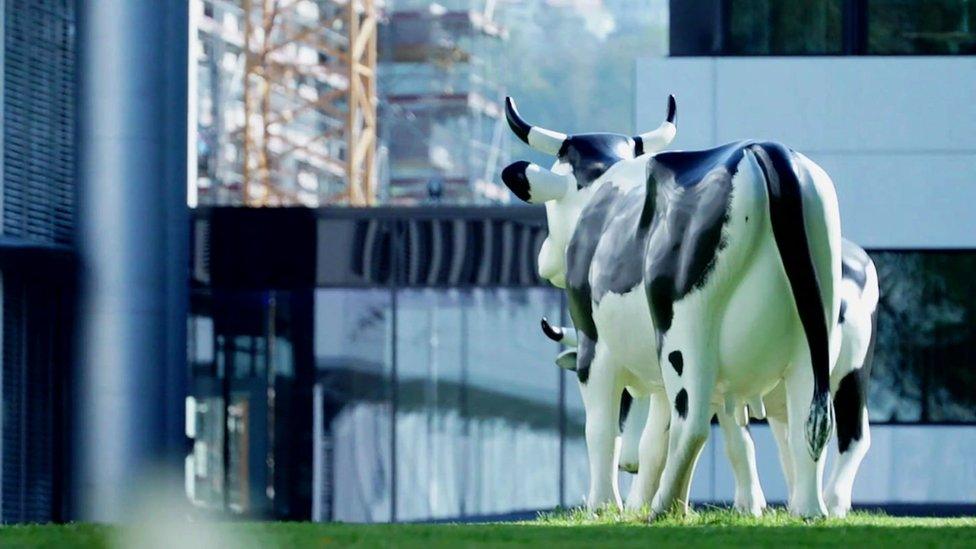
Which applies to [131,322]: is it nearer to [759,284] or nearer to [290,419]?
[290,419]

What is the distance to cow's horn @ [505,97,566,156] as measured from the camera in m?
15.4

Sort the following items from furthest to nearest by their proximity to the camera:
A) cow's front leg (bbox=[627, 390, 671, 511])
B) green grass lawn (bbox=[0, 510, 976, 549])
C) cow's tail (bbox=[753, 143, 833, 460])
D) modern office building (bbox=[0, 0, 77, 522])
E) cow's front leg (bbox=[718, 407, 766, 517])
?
modern office building (bbox=[0, 0, 77, 522]) → cow's front leg (bbox=[718, 407, 766, 517]) → cow's front leg (bbox=[627, 390, 671, 511]) → cow's tail (bbox=[753, 143, 833, 460]) → green grass lawn (bbox=[0, 510, 976, 549])

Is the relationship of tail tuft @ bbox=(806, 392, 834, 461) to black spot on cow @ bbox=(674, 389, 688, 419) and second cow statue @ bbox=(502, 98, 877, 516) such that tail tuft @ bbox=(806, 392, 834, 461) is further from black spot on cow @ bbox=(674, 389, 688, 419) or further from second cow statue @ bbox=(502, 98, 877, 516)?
black spot on cow @ bbox=(674, 389, 688, 419)

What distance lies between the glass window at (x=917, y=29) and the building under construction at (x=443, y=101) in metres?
5.18

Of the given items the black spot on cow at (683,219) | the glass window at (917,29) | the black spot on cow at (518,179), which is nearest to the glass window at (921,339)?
the glass window at (917,29)

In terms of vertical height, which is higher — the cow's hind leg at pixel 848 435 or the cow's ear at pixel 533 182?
the cow's ear at pixel 533 182

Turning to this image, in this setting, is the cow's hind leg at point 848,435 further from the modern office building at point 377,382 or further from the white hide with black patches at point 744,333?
the modern office building at point 377,382

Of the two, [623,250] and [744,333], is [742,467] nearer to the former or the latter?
[623,250]

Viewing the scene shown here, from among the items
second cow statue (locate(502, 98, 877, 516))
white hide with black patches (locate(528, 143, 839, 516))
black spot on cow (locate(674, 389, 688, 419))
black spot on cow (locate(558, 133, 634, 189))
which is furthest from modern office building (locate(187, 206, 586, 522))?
black spot on cow (locate(674, 389, 688, 419))

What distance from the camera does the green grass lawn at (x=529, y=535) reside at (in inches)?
408

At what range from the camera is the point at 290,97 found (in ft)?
104

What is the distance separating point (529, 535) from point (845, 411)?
341 cm

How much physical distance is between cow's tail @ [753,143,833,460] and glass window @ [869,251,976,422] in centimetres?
1324

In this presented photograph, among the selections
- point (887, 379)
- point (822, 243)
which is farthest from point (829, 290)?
point (887, 379)
